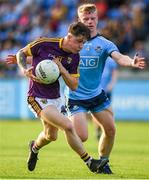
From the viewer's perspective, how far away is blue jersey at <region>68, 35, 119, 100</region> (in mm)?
12497

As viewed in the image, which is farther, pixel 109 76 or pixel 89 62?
pixel 109 76

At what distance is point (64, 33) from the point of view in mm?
30125

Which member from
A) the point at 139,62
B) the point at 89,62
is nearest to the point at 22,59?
→ the point at 89,62

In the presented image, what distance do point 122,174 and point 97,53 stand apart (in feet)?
6.58

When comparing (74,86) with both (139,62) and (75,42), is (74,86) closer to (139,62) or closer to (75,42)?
(75,42)

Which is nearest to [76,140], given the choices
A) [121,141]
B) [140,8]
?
[121,141]

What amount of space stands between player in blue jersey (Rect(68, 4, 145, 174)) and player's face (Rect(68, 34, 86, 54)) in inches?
41.2

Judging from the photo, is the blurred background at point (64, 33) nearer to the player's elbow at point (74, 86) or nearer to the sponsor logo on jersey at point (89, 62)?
the sponsor logo on jersey at point (89, 62)

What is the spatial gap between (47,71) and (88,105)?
1.51 m

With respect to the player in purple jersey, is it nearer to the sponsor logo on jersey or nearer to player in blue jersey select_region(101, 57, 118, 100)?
the sponsor logo on jersey

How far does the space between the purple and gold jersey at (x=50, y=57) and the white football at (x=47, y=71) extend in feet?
0.77

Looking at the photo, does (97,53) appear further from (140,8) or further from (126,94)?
(140,8)

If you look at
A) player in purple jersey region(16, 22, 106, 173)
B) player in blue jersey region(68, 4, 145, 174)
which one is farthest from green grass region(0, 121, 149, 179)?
player in blue jersey region(68, 4, 145, 174)

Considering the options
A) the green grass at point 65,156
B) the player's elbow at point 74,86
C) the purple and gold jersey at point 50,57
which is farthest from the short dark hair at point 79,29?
the green grass at point 65,156
